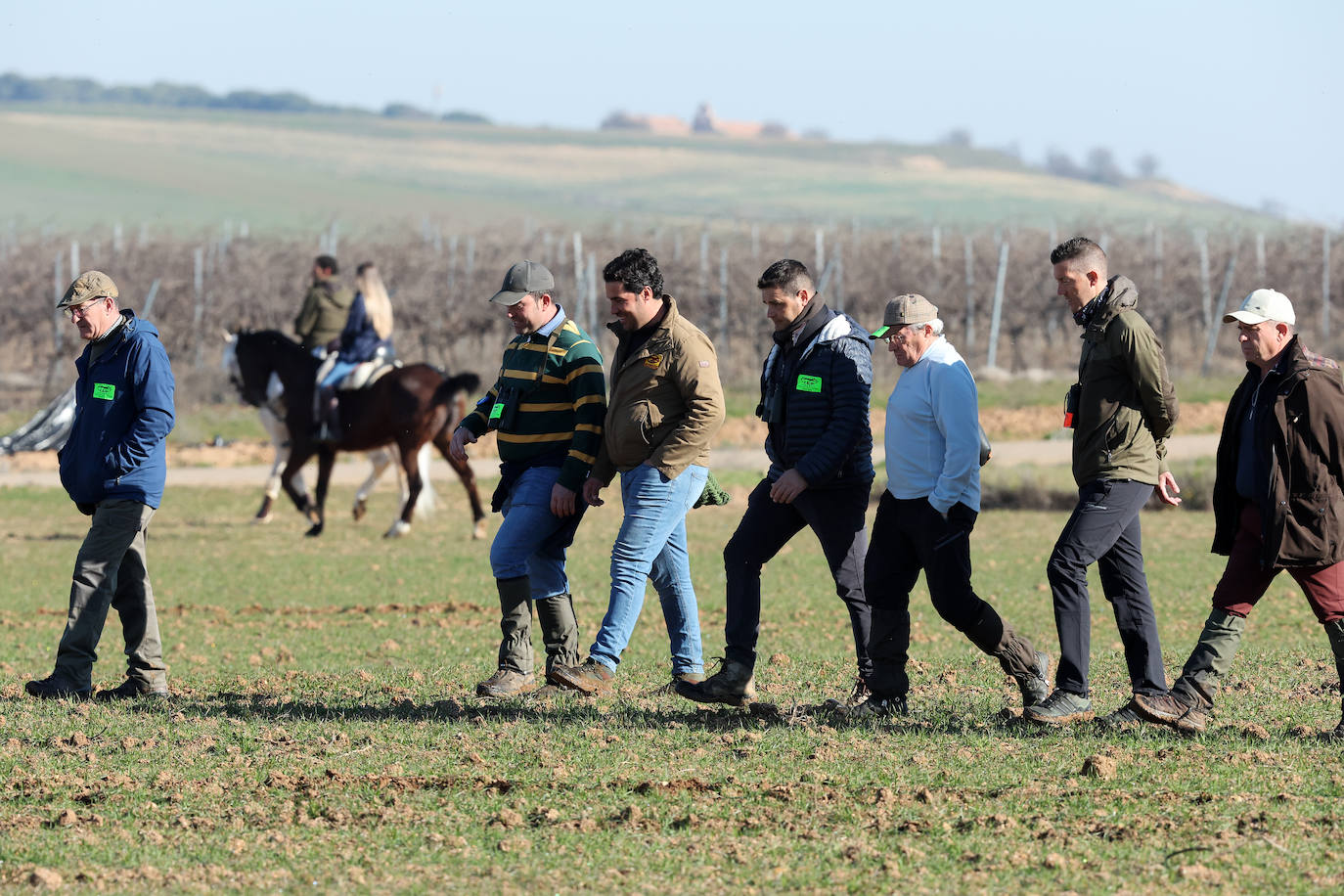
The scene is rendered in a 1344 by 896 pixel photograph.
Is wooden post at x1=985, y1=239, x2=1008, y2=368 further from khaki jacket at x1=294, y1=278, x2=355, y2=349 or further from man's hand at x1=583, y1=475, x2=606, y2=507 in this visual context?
man's hand at x1=583, y1=475, x2=606, y2=507

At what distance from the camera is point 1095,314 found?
21.3 feet

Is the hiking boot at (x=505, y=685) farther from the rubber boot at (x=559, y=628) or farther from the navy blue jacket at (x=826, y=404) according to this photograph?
the navy blue jacket at (x=826, y=404)

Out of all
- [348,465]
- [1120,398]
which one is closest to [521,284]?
[1120,398]

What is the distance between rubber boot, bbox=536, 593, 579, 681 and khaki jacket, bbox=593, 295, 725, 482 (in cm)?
81

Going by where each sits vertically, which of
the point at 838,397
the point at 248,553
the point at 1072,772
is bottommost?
the point at 248,553

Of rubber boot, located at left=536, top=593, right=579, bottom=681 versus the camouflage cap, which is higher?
the camouflage cap

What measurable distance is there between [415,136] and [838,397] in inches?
4342

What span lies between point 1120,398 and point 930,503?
883mm

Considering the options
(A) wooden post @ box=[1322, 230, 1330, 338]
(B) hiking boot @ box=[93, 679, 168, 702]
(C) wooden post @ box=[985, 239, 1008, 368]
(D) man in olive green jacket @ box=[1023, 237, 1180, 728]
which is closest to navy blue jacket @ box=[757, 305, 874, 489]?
(D) man in olive green jacket @ box=[1023, 237, 1180, 728]

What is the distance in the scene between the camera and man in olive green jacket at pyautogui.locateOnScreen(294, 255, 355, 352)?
16.9 m

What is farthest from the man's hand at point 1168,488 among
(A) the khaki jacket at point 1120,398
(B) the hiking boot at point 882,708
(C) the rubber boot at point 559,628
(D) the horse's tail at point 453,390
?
(D) the horse's tail at point 453,390

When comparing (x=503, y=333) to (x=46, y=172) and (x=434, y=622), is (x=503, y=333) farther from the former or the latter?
(x=46, y=172)

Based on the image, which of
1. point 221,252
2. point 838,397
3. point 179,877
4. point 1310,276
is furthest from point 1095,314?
point 1310,276

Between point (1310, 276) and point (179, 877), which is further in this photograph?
point (1310, 276)
